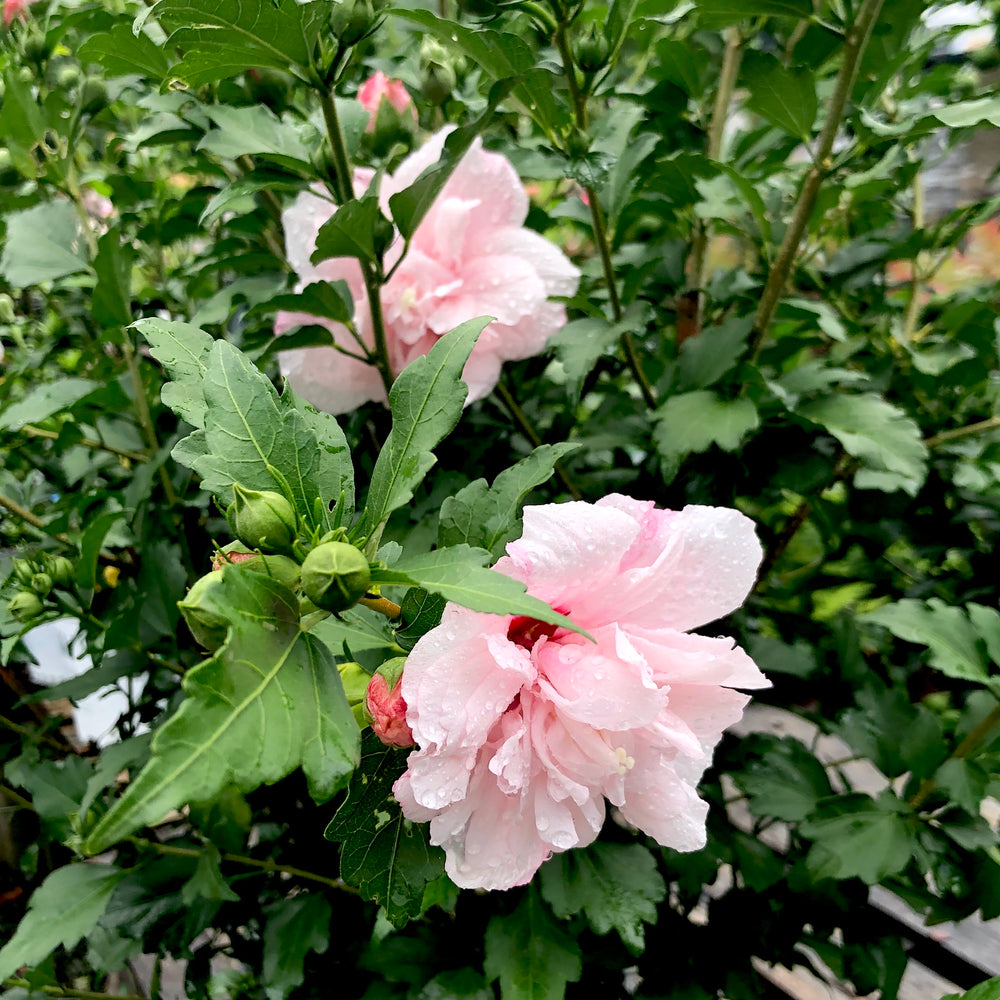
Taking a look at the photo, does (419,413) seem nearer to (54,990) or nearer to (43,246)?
(43,246)

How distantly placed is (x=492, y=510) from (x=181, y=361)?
16 centimetres

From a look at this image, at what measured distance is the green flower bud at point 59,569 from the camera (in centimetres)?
65

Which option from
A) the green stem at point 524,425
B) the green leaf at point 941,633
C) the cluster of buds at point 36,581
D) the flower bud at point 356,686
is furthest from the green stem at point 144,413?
the green leaf at point 941,633

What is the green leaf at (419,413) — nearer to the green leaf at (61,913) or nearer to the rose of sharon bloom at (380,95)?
the rose of sharon bloom at (380,95)

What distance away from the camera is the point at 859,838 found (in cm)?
62

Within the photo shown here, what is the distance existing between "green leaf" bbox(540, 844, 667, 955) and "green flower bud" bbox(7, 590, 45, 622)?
1.46 ft

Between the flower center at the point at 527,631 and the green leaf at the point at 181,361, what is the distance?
0.17 metres

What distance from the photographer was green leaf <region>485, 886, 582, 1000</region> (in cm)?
58

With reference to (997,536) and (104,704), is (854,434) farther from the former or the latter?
(104,704)

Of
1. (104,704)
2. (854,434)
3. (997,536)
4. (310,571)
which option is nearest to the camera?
(310,571)

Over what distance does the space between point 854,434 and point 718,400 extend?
0.11 metres

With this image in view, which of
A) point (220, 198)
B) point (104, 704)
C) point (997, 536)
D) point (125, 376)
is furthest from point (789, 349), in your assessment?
point (104, 704)

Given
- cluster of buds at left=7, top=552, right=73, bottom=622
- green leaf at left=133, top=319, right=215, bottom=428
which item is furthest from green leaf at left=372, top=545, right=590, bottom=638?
cluster of buds at left=7, top=552, right=73, bottom=622

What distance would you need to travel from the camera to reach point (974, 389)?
32.9 inches
